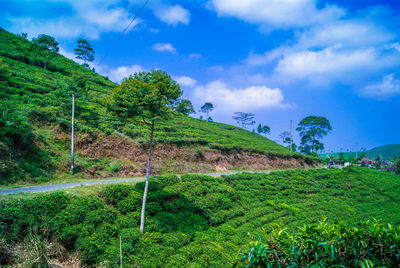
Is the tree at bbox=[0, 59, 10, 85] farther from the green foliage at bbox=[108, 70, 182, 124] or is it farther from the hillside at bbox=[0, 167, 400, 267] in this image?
the hillside at bbox=[0, 167, 400, 267]

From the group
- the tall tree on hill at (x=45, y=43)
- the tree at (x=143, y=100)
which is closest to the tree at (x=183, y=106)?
the tree at (x=143, y=100)

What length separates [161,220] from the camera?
8.86 meters

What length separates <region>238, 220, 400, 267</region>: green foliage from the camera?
2.68m

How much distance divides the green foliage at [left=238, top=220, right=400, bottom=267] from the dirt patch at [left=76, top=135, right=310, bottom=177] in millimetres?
15594

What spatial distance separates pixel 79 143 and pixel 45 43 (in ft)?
118

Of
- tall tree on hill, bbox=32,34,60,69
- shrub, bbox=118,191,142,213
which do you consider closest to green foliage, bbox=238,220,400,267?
shrub, bbox=118,191,142,213

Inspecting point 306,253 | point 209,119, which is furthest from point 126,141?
point 209,119

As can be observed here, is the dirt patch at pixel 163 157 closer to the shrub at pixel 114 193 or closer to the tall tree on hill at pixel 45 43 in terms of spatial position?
the shrub at pixel 114 193

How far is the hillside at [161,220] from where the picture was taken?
6.31 m

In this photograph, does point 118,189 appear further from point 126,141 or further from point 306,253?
point 126,141

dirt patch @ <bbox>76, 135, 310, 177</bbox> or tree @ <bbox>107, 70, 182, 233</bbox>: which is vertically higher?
tree @ <bbox>107, 70, 182, 233</bbox>

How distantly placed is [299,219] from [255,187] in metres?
3.96

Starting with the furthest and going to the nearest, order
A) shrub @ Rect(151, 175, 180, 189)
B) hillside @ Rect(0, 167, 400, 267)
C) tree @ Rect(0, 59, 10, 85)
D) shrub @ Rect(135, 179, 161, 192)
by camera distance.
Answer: tree @ Rect(0, 59, 10, 85) < shrub @ Rect(151, 175, 180, 189) < shrub @ Rect(135, 179, 161, 192) < hillside @ Rect(0, 167, 400, 267)

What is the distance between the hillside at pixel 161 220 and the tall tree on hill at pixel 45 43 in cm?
3844
